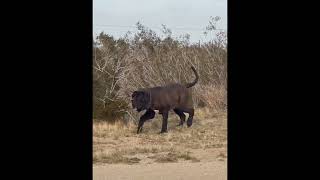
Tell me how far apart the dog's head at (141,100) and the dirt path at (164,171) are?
3.04 metres

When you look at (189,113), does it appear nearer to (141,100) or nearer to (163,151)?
(141,100)

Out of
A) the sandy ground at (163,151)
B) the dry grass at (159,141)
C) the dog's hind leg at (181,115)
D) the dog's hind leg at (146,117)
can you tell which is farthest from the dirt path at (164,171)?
the dog's hind leg at (181,115)

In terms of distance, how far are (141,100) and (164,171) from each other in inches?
147

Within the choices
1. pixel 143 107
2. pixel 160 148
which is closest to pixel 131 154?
pixel 160 148

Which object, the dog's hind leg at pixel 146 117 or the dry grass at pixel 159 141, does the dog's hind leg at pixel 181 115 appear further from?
the dog's hind leg at pixel 146 117

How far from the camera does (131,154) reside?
6246 mm

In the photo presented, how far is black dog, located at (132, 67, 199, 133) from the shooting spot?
8.69m

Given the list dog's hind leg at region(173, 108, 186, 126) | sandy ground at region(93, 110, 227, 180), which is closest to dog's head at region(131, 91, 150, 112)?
sandy ground at region(93, 110, 227, 180)

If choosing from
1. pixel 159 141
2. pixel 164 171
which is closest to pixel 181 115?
pixel 159 141

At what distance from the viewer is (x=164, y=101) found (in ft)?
29.0

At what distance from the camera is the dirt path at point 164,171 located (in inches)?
183

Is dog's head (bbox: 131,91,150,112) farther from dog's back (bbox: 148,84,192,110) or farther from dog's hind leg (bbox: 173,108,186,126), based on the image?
dog's hind leg (bbox: 173,108,186,126)

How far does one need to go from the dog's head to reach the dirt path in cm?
304
